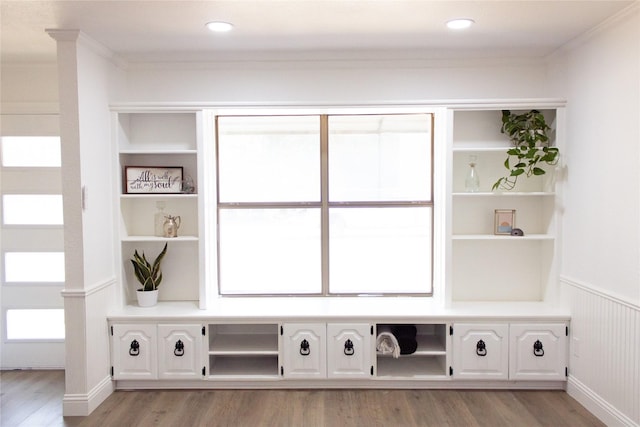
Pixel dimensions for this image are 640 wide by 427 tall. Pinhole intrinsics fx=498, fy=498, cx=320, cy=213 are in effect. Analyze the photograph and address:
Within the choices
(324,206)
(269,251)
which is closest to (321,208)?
(324,206)

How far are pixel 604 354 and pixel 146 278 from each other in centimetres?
318

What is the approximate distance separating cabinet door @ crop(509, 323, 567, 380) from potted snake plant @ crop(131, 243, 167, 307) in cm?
264

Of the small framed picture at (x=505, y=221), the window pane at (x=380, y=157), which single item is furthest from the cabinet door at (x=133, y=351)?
the small framed picture at (x=505, y=221)

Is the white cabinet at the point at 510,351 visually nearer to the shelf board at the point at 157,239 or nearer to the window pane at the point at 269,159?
the window pane at the point at 269,159

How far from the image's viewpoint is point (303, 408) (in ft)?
10.8

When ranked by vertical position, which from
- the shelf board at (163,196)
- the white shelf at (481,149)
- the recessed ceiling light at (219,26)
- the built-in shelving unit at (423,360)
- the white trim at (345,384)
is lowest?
the white trim at (345,384)

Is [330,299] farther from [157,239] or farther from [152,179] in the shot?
[152,179]

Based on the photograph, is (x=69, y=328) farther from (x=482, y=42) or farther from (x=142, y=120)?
(x=482, y=42)

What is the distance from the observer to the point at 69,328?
10.5 ft

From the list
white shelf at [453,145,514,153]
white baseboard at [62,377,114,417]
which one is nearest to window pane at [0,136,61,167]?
white baseboard at [62,377,114,417]

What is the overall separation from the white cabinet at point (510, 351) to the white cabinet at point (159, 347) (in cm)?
186

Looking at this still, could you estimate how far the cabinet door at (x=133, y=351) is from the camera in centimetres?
354

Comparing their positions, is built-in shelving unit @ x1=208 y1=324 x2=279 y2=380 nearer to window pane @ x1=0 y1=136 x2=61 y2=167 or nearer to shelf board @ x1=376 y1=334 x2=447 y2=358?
shelf board @ x1=376 y1=334 x2=447 y2=358

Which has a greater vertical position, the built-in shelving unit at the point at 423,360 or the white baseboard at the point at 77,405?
the built-in shelving unit at the point at 423,360
